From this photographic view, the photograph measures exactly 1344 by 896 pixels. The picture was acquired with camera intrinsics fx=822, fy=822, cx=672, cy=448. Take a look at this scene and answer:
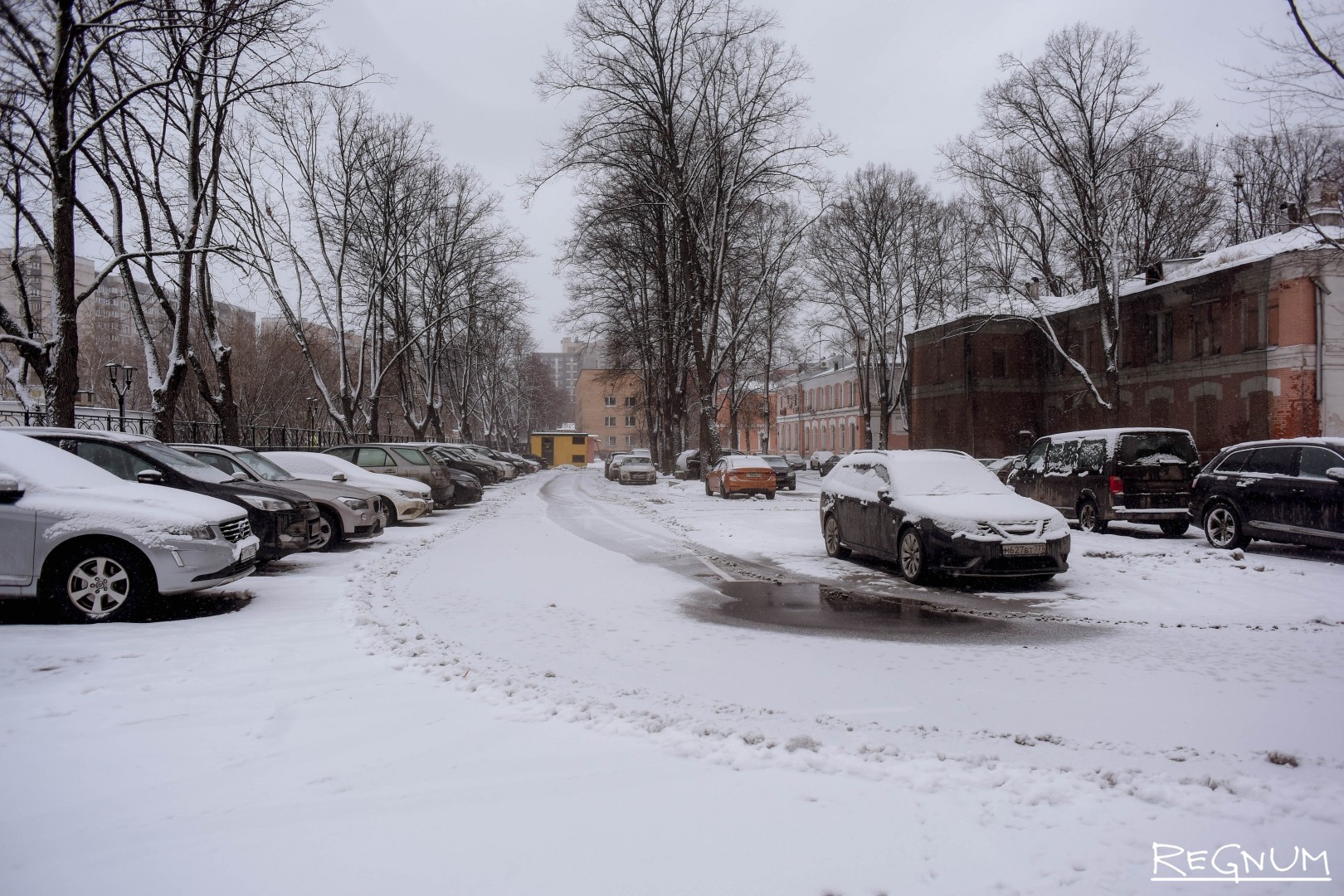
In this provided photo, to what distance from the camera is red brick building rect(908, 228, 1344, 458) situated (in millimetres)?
29047

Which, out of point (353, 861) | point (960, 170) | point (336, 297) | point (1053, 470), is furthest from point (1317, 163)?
point (353, 861)

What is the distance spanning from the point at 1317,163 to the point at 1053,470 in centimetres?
2887

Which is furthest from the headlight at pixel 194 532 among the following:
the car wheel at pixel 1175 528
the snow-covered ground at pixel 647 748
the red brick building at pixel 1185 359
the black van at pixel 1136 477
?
the red brick building at pixel 1185 359

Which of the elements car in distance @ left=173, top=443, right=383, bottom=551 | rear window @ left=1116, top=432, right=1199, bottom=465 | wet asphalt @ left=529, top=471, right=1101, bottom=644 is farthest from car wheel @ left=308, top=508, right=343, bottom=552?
rear window @ left=1116, top=432, right=1199, bottom=465

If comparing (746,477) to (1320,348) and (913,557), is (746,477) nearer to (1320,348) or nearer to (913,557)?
(913,557)

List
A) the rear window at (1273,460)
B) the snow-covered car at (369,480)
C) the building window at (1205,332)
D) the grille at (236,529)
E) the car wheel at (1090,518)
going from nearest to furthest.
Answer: the grille at (236,529) < the rear window at (1273,460) < the car wheel at (1090,518) < the snow-covered car at (369,480) < the building window at (1205,332)

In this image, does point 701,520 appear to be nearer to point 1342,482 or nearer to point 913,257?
point 1342,482

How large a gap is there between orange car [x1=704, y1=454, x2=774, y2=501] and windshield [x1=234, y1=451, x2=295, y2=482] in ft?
52.7

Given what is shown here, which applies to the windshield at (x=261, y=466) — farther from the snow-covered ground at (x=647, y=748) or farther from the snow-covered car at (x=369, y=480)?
the snow-covered ground at (x=647, y=748)

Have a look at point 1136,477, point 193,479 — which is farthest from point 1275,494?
point 193,479

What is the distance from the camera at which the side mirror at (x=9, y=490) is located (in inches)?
276

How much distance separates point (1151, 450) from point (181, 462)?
14970mm

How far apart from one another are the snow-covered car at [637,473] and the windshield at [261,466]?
25193mm

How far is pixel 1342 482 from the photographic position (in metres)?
10.7
